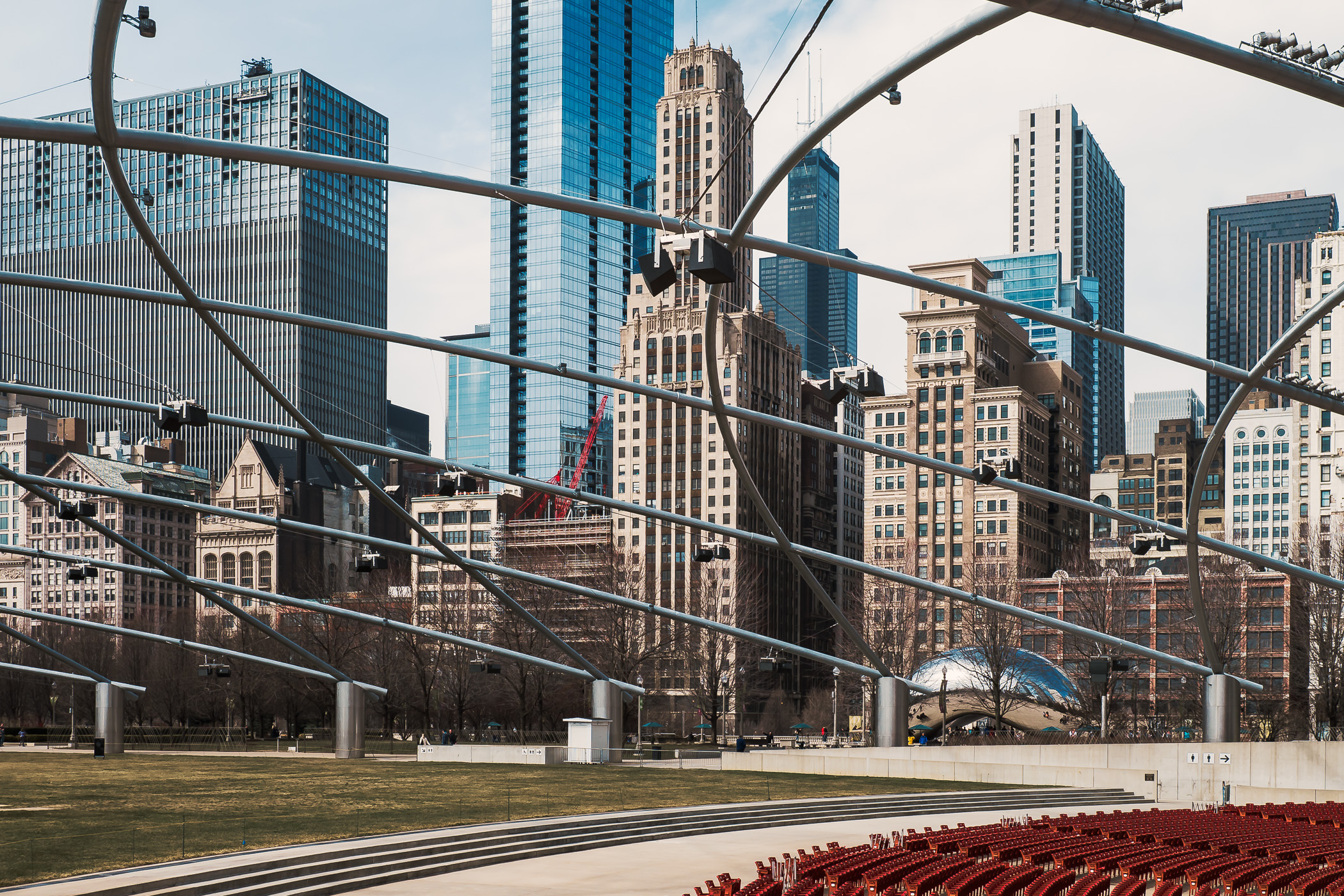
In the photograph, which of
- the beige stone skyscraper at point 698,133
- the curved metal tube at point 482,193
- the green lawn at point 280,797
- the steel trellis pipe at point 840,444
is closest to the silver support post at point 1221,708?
the steel trellis pipe at point 840,444

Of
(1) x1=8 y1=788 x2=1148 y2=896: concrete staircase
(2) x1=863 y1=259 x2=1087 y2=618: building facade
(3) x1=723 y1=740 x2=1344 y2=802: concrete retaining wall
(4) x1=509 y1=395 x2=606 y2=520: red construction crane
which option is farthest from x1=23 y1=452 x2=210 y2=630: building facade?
(1) x1=8 y1=788 x2=1148 y2=896: concrete staircase

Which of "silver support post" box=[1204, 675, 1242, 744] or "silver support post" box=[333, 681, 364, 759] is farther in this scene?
"silver support post" box=[333, 681, 364, 759]

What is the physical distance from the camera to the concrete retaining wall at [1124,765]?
132 ft

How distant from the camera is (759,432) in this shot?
490ft

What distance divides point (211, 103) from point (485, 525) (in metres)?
68.3

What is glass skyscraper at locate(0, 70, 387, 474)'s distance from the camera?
18100cm

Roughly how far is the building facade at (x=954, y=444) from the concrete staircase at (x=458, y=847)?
4166 inches

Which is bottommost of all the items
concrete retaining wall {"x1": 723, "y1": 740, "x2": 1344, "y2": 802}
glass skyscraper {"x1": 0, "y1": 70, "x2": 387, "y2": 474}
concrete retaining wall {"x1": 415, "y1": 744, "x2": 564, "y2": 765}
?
concrete retaining wall {"x1": 415, "y1": 744, "x2": 564, "y2": 765}

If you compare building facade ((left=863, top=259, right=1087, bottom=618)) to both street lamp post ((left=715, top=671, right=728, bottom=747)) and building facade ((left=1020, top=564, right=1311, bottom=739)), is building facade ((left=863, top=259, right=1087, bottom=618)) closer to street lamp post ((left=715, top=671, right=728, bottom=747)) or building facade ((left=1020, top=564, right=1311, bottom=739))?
street lamp post ((left=715, top=671, right=728, bottom=747))

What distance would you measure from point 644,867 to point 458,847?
3.47 m

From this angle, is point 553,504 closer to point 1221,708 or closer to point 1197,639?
point 1197,639

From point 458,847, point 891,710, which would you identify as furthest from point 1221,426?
point 458,847

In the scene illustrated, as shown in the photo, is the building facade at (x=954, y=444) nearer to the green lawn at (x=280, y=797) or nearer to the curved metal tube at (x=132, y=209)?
the curved metal tube at (x=132, y=209)

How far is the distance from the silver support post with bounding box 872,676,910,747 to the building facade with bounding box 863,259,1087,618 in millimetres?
92617
